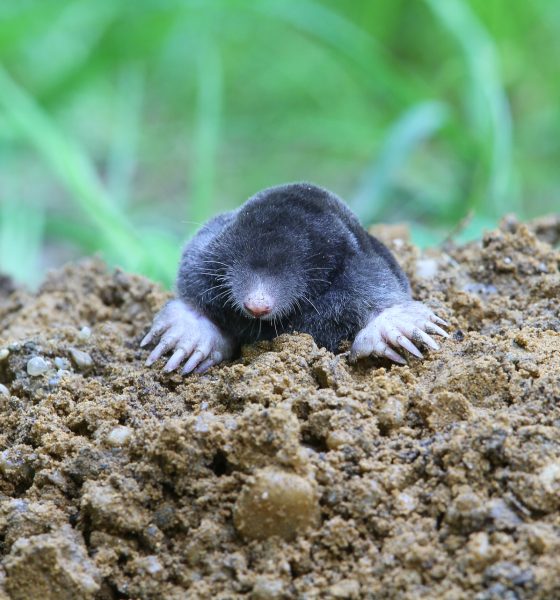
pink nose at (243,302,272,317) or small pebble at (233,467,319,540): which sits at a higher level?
pink nose at (243,302,272,317)

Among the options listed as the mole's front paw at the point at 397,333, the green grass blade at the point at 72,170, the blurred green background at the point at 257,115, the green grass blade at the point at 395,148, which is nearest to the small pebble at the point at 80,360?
the mole's front paw at the point at 397,333

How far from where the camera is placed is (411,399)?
1.65 m

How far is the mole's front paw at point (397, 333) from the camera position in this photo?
186cm

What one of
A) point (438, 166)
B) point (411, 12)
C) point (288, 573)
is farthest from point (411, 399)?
point (411, 12)

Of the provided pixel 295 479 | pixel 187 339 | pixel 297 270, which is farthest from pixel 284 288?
pixel 295 479

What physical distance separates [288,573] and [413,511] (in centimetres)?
24

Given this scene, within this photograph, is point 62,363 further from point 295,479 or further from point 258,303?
point 295,479

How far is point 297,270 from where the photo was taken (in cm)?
205

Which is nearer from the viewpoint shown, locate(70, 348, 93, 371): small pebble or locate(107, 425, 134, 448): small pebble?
locate(107, 425, 134, 448): small pebble

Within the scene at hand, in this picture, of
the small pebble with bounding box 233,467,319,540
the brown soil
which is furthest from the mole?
the small pebble with bounding box 233,467,319,540

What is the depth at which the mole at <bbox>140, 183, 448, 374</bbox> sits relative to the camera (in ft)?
6.51

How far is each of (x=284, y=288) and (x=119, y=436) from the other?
589 millimetres

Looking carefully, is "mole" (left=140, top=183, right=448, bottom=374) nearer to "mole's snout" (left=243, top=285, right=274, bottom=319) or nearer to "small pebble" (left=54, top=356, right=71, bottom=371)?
"mole's snout" (left=243, top=285, right=274, bottom=319)

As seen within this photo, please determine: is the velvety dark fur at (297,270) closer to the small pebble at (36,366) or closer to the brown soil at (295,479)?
the brown soil at (295,479)
